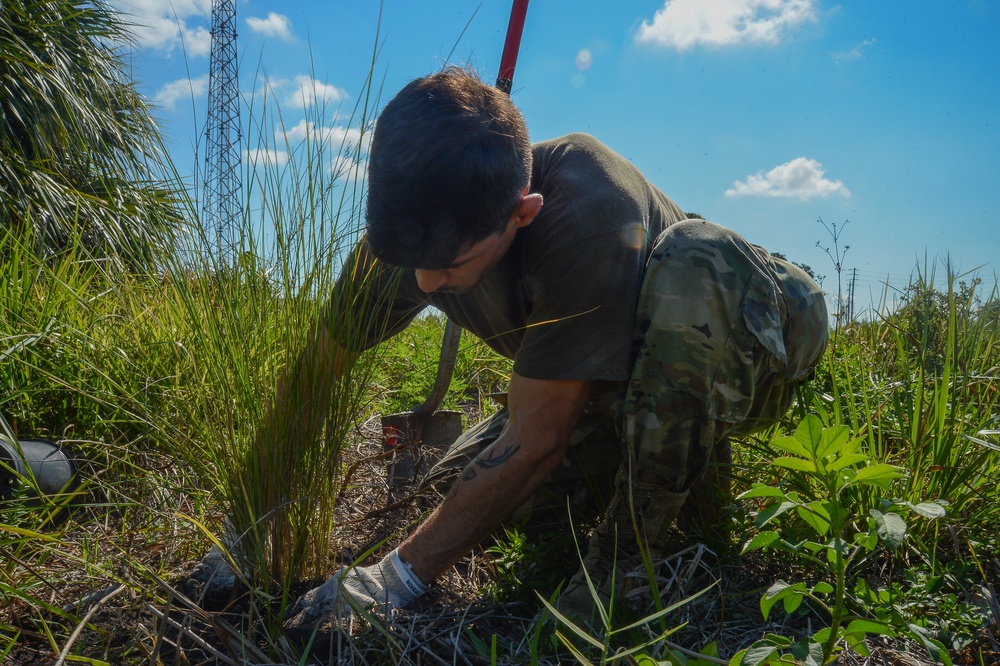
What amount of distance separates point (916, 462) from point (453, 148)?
143 centimetres

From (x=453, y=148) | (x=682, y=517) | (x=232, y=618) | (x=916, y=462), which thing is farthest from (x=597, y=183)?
(x=232, y=618)

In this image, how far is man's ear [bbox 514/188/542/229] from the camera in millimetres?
1667

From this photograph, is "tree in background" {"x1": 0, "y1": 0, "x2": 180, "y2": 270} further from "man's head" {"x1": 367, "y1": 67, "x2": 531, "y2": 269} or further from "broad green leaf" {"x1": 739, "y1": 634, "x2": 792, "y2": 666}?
"broad green leaf" {"x1": 739, "y1": 634, "x2": 792, "y2": 666}

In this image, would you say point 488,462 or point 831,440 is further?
point 488,462

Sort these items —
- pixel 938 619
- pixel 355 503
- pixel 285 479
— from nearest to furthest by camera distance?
pixel 938 619, pixel 285 479, pixel 355 503

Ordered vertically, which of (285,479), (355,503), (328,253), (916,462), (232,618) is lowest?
(232,618)

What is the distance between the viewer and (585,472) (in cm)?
201

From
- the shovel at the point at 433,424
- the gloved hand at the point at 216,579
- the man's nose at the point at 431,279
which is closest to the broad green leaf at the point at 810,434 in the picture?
the man's nose at the point at 431,279

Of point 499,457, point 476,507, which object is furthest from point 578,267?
point 476,507

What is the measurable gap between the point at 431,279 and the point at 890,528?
108 cm

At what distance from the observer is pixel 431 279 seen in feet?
5.60

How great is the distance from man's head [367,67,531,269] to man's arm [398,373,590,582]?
39 centimetres

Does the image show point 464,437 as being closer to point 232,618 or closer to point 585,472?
point 585,472

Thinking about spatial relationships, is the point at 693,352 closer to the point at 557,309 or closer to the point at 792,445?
the point at 557,309
